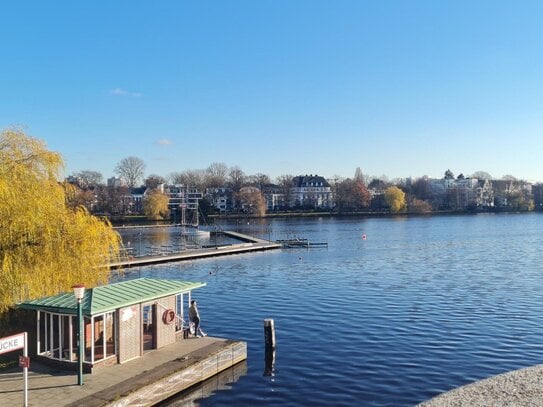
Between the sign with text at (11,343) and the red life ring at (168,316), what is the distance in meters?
6.93

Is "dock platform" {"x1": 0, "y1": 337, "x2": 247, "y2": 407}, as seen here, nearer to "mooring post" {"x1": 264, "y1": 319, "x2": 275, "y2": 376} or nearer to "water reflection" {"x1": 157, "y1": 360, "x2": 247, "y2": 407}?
"water reflection" {"x1": 157, "y1": 360, "x2": 247, "y2": 407}

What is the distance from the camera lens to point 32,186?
2264cm

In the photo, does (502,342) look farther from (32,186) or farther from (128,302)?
(32,186)

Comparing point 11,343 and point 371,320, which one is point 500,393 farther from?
point 11,343

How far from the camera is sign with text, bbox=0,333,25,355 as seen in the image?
636 inches

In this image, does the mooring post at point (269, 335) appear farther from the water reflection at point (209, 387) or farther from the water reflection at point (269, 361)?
the water reflection at point (209, 387)

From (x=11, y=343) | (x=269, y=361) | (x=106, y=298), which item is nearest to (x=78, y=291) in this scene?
(x=11, y=343)

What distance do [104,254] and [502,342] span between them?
21332 mm

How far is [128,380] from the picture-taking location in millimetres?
18641

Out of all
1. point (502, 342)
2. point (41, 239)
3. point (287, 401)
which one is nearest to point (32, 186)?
point (41, 239)

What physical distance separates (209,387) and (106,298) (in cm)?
553

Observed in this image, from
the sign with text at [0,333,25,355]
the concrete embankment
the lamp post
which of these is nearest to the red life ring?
the lamp post

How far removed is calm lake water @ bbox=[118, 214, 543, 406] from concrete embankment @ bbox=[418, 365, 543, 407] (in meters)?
2.40

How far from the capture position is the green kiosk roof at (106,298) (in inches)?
760
